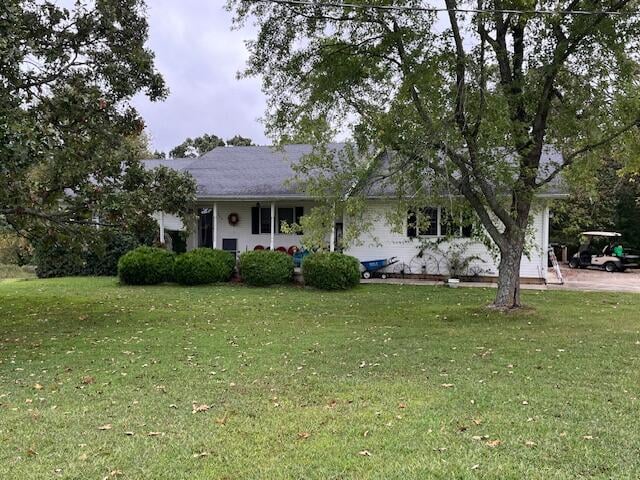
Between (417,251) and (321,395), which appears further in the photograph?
(417,251)

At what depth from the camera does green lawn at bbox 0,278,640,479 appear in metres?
3.89

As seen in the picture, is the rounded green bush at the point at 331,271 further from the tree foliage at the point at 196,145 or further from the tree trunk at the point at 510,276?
the tree foliage at the point at 196,145

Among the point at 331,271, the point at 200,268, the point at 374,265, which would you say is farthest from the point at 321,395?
the point at 374,265

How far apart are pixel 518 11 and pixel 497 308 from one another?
18.9 ft

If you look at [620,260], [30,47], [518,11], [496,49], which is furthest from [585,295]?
[30,47]

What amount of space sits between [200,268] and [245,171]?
5.42 m

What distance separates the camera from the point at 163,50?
1298cm

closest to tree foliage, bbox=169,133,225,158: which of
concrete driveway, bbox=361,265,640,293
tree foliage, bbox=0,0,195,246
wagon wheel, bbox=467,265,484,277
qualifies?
concrete driveway, bbox=361,265,640,293

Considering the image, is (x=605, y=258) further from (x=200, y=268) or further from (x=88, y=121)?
(x=88, y=121)

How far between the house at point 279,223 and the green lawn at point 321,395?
6869 mm

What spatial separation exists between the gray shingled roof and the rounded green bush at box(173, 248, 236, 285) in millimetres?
2547

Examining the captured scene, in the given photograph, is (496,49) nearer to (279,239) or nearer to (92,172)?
(92,172)

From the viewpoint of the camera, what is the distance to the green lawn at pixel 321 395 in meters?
3.89

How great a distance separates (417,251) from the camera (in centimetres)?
1911
